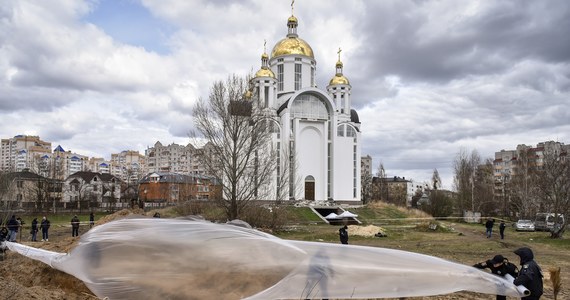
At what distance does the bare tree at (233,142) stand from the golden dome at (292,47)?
2861 centimetres

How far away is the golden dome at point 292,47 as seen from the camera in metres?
53.8

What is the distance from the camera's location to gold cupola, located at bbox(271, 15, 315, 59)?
5391 cm

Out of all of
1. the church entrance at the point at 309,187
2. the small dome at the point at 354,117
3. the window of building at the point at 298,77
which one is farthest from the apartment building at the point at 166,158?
the church entrance at the point at 309,187

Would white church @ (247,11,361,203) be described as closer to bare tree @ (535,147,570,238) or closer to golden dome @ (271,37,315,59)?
golden dome @ (271,37,315,59)

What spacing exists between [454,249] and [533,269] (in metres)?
14.9

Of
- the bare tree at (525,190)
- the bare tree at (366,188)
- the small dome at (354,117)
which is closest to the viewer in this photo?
the bare tree at (525,190)

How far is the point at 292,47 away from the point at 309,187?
55.4 feet

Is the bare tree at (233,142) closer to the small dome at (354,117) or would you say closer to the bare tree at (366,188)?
the small dome at (354,117)

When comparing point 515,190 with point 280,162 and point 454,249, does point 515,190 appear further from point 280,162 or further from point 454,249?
point 454,249

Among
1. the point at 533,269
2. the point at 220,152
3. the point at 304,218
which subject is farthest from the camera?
the point at 304,218

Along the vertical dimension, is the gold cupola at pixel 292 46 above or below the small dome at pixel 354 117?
above

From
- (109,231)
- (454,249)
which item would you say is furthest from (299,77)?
(109,231)

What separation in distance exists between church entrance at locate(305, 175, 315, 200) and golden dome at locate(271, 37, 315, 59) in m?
15.1

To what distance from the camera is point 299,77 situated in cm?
5397
